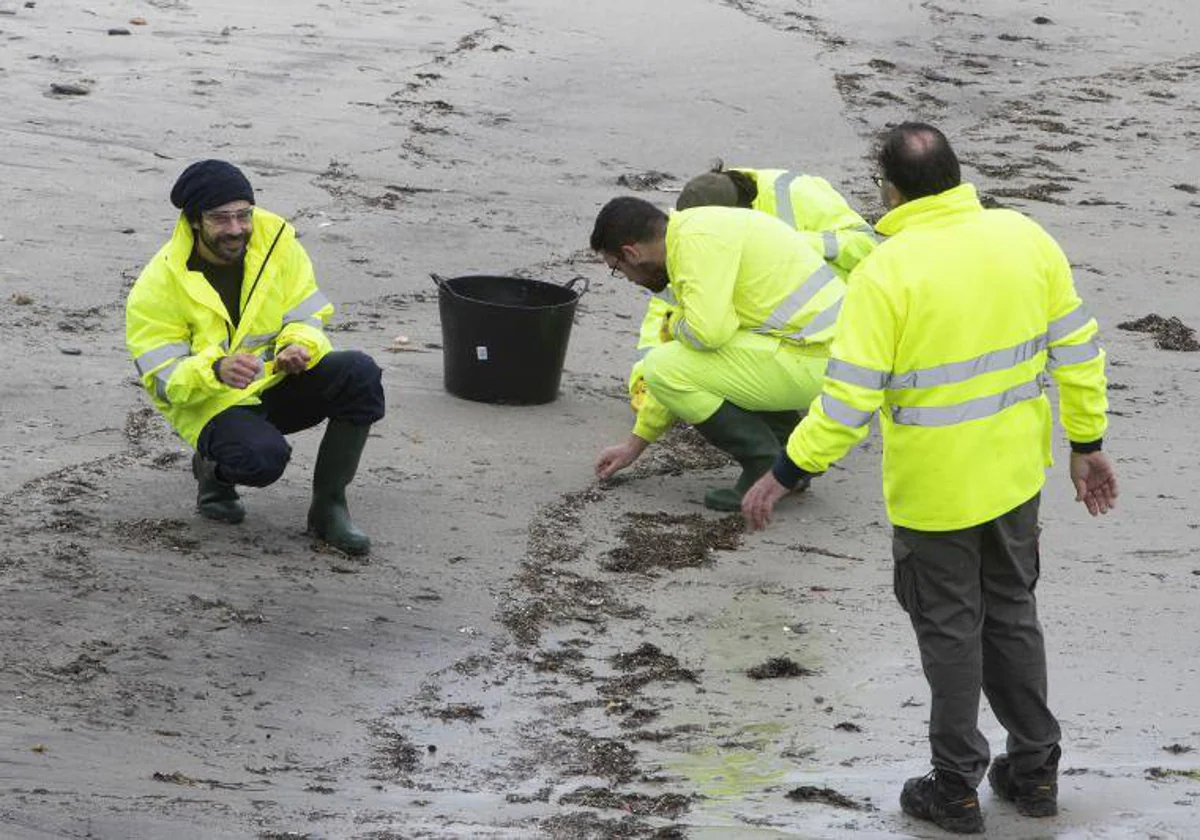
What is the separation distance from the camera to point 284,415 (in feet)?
21.6

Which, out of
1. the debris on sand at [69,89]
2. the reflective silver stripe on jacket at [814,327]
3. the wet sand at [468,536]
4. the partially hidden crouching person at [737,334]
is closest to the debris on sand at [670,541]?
the wet sand at [468,536]

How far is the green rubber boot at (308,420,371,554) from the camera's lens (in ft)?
21.3

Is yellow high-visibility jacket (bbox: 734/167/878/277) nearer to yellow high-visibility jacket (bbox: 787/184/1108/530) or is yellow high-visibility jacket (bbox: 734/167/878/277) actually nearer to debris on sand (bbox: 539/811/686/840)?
yellow high-visibility jacket (bbox: 787/184/1108/530)

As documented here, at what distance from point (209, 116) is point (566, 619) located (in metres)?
6.20

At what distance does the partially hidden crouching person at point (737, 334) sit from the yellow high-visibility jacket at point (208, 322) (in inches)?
50.8

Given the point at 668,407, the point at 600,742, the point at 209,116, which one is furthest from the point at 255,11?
the point at 600,742

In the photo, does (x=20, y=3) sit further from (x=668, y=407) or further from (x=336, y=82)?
(x=668, y=407)

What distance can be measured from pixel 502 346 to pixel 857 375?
378cm

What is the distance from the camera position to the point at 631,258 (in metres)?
7.02

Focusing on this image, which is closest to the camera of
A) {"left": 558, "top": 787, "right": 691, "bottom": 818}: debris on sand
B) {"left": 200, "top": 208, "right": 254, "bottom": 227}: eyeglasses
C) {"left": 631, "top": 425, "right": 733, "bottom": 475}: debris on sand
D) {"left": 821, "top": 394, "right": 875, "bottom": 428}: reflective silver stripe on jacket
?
{"left": 821, "top": 394, "right": 875, "bottom": 428}: reflective silver stripe on jacket

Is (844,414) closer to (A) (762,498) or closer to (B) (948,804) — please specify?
(A) (762,498)

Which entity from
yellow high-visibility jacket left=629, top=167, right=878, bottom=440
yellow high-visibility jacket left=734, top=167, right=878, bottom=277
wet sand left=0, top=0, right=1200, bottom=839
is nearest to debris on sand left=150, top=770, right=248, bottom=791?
wet sand left=0, top=0, right=1200, bottom=839

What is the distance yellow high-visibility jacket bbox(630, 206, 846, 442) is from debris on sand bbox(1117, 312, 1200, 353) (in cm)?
276

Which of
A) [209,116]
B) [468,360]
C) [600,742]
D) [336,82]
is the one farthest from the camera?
[336,82]
